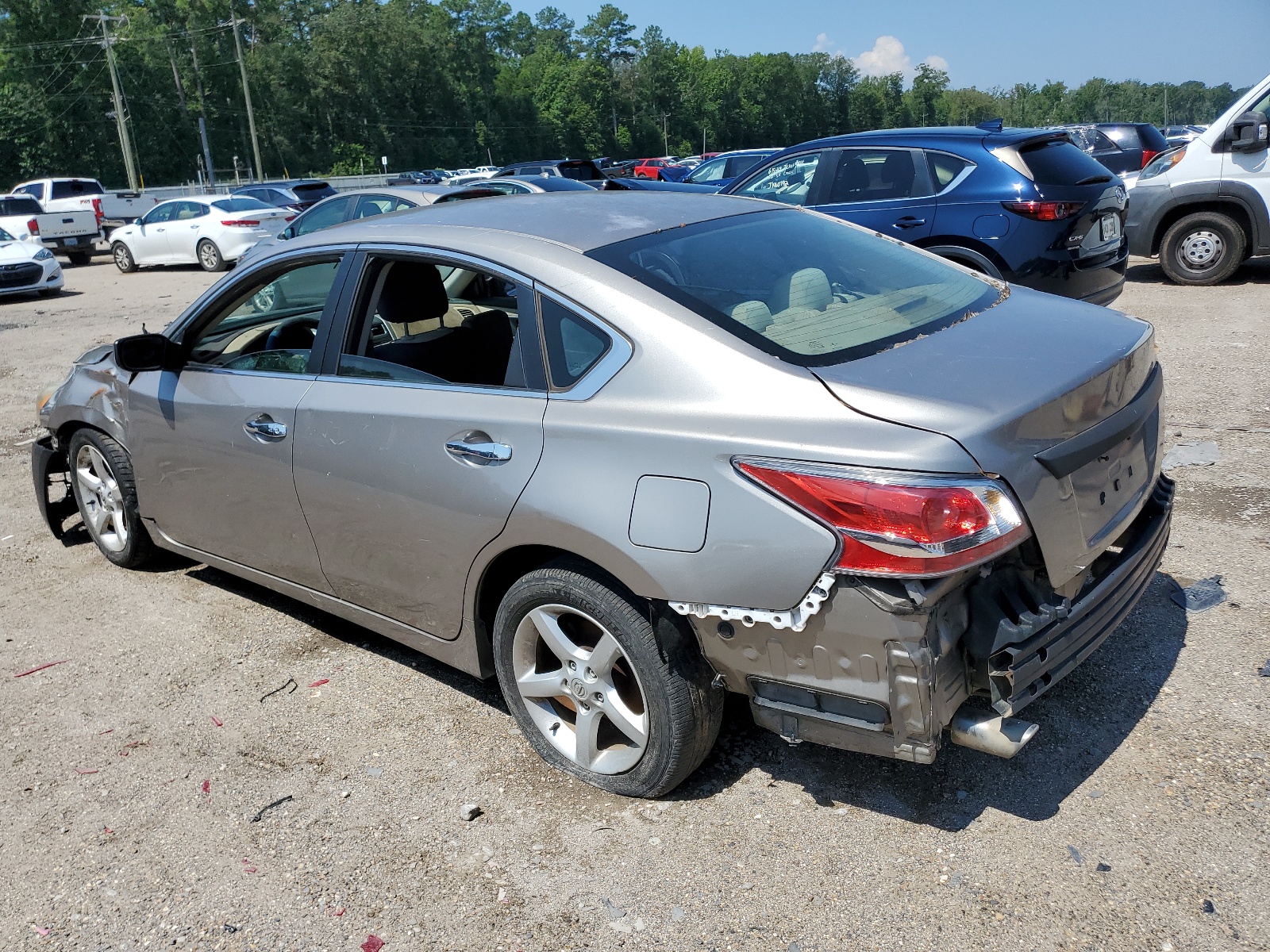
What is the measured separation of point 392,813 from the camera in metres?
3.03

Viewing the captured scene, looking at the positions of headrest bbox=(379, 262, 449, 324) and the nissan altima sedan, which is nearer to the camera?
the nissan altima sedan

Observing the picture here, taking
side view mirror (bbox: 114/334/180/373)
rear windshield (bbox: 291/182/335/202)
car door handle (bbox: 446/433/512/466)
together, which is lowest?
car door handle (bbox: 446/433/512/466)

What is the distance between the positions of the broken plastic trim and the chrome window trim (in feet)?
2.13

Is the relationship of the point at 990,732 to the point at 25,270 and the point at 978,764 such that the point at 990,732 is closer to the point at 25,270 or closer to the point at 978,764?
the point at 978,764

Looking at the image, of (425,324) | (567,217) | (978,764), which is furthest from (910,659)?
(425,324)

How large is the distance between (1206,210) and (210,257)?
17.0 meters

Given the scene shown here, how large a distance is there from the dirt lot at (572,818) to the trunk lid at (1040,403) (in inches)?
29.5

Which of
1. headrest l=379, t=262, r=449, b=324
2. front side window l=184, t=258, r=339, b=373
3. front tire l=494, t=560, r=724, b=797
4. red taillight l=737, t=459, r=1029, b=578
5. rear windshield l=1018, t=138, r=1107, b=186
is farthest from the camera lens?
rear windshield l=1018, t=138, r=1107, b=186

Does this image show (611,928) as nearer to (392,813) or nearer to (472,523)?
(392,813)

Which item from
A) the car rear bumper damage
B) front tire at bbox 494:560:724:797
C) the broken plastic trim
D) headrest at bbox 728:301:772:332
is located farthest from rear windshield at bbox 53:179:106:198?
the car rear bumper damage

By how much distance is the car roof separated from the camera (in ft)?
10.4

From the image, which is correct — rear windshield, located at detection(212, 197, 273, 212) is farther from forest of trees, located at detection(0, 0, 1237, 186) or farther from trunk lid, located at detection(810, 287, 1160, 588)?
forest of trees, located at detection(0, 0, 1237, 186)

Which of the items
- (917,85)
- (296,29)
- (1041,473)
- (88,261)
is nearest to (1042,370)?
(1041,473)

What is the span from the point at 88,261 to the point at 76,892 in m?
26.4
